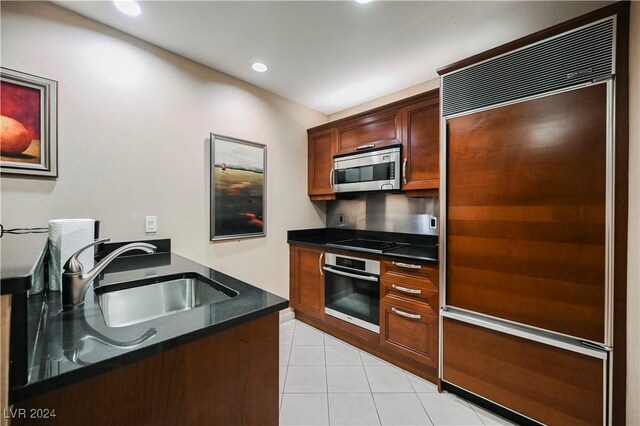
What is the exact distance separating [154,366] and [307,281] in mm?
2086

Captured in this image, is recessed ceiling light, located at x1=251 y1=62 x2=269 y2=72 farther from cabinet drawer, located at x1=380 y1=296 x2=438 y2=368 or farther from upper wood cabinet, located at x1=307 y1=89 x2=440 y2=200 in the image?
cabinet drawer, located at x1=380 y1=296 x2=438 y2=368

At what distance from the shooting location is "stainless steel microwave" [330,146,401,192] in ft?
7.47

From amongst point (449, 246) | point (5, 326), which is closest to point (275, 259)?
point (449, 246)

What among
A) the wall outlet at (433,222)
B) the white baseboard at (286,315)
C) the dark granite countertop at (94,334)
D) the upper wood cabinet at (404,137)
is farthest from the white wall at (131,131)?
the wall outlet at (433,222)

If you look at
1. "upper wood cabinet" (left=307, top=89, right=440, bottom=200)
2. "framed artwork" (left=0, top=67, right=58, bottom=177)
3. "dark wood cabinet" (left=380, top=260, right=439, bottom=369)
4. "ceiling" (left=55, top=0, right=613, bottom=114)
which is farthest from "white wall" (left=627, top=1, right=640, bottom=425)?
"framed artwork" (left=0, top=67, right=58, bottom=177)

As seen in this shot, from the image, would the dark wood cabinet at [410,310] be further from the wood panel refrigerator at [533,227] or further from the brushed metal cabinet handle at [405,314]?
the wood panel refrigerator at [533,227]

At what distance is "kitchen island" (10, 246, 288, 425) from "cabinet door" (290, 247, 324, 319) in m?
1.61

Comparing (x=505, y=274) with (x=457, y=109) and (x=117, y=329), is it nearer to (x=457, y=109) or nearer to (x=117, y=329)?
(x=457, y=109)

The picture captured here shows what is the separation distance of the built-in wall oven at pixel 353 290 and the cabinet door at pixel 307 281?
91 millimetres

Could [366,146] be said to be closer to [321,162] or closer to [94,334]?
[321,162]

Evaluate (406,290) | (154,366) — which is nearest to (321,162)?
(406,290)

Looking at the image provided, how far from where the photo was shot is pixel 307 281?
2738 mm

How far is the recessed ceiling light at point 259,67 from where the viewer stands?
2.18 metres

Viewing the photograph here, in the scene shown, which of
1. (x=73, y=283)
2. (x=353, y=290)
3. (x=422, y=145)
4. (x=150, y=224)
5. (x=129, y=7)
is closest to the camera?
(x=73, y=283)
